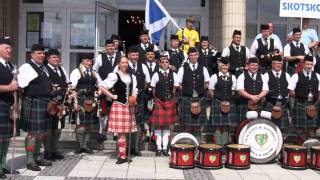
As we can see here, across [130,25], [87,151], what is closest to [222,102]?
[87,151]

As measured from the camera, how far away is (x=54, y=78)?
7.63 m

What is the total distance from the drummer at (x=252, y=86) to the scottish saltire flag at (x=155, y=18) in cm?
208

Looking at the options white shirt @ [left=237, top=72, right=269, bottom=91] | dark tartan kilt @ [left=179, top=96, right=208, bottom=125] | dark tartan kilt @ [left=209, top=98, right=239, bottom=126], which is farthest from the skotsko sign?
dark tartan kilt @ [left=179, top=96, right=208, bottom=125]

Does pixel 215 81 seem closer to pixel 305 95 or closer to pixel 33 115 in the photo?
pixel 305 95

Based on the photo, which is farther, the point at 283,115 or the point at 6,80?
the point at 283,115

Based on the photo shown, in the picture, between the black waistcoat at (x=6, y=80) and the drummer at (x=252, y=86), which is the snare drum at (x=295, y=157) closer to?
the drummer at (x=252, y=86)

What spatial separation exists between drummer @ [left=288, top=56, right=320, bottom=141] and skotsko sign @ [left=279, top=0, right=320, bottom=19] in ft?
4.14

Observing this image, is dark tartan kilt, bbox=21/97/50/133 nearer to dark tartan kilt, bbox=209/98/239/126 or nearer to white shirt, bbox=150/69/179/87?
white shirt, bbox=150/69/179/87

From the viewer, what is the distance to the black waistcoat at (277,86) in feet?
26.9

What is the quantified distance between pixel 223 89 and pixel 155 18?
220 centimetres

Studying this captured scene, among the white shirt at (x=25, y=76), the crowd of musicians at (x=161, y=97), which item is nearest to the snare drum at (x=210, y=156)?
the crowd of musicians at (x=161, y=97)

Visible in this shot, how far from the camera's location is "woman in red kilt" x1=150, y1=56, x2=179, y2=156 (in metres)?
8.16

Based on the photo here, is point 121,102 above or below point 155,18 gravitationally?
below

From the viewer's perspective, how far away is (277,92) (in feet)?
26.9
